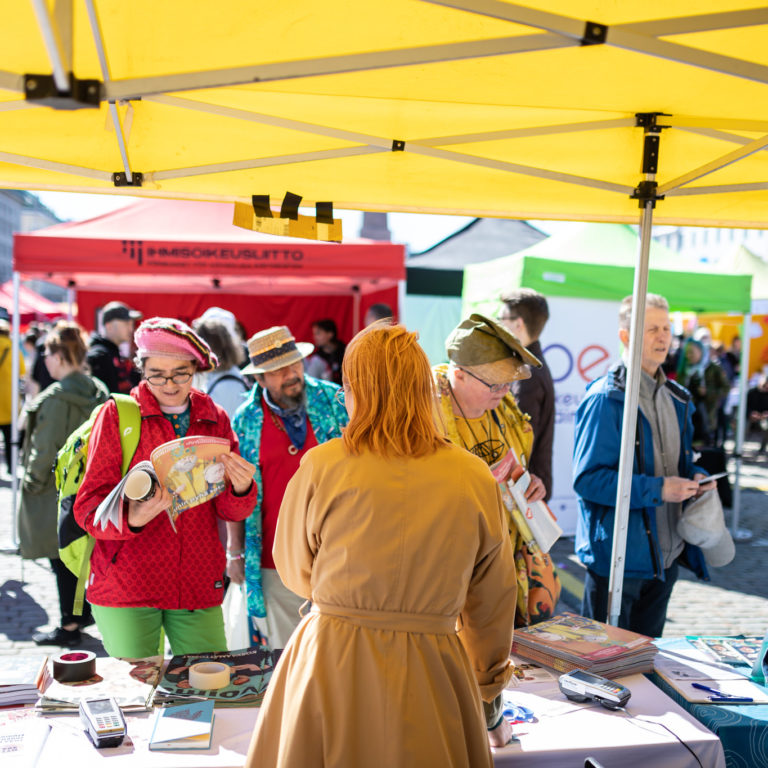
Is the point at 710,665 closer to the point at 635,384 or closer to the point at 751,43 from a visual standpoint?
the point at 635,384

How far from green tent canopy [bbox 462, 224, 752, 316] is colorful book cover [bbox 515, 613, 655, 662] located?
403 cm

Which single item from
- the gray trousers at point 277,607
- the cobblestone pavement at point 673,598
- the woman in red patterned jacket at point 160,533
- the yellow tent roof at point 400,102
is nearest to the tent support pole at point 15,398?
the cobblestone pavement at point 673,598

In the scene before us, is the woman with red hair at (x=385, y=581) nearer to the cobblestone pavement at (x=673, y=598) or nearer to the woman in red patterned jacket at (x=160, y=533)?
the woman in red patterned jacket at (x=160, y=533)

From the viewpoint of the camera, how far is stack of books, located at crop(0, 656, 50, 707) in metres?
2.01

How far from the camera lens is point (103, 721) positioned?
6.04 ft

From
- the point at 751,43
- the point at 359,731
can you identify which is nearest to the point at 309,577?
the point at 359,731

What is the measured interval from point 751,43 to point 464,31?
724mm

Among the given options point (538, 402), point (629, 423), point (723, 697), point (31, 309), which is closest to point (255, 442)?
point (629, 423)

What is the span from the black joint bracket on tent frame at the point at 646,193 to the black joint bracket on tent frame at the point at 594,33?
1285 mm

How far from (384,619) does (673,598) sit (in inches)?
187

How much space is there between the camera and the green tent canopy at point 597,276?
6.47m

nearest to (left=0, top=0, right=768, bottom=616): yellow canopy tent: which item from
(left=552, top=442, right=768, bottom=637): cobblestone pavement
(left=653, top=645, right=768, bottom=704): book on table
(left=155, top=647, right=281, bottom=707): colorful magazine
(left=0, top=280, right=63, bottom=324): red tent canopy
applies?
(left=653, top=645, right=768, bottom=704): book on table

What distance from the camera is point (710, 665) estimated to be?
8.02ft

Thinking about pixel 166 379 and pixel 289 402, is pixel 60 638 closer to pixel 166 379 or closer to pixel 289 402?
pixel 289 402
